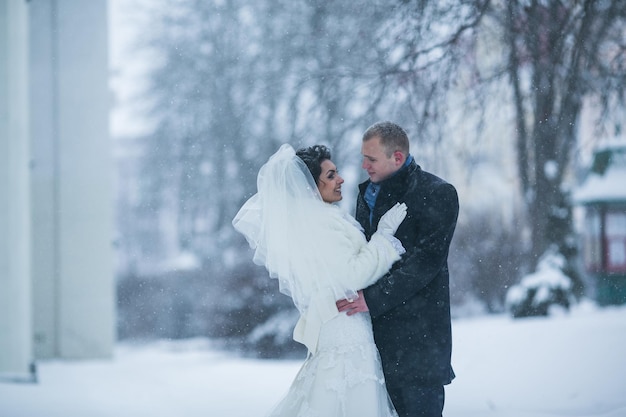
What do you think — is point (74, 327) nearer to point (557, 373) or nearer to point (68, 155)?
point (68, 155)

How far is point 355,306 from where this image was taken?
2875 mm

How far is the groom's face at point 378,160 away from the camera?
2930 millimetres

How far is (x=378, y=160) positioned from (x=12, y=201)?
4.28 m

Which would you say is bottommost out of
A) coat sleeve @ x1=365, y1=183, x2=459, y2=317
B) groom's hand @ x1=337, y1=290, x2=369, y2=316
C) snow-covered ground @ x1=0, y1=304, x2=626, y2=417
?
snow-covered ground @ x1=0, y1=304, x2=626, y2=417

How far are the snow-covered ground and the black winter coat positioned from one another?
196 centimetres

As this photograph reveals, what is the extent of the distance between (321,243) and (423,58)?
3201 mm

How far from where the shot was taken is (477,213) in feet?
35.4

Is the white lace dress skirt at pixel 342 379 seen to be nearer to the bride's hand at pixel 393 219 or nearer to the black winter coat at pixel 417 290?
the black winter coat at pixel 417 290

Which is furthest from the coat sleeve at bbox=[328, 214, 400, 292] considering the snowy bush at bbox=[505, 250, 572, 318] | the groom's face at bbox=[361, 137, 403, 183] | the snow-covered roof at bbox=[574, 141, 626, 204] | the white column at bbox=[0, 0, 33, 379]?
the snowy bush at bbox=[505, 250, 572, 318]

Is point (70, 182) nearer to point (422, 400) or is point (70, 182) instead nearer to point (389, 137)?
point (389, 137)

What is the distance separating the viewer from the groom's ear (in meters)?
2.93

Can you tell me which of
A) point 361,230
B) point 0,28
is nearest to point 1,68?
point 0,28

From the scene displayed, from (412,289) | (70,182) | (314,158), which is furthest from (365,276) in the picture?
(70,182)

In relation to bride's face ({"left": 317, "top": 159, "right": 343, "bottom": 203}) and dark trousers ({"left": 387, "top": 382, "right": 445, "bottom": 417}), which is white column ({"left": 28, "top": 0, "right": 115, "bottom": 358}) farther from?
dark trousers ({"left": 387, "top": 382, "right": 445, "bottom": 417})
